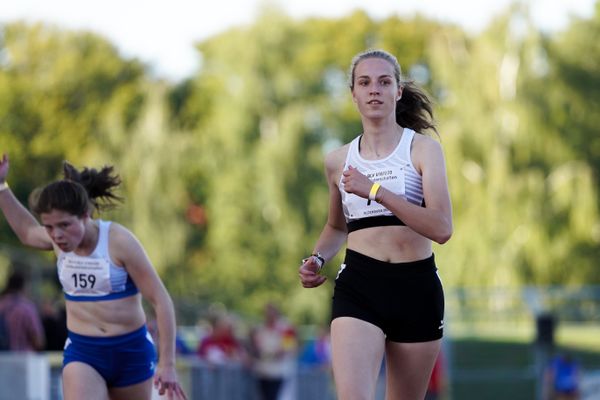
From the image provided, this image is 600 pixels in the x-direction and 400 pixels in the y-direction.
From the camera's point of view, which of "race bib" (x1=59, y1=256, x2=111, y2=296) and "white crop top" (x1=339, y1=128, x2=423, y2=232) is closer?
"white crop top" (x1=339, y1=128, x2=423, y2=232)

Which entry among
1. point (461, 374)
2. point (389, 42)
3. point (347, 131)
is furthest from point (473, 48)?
point (389, 42)

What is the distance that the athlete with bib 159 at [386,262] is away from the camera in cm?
733

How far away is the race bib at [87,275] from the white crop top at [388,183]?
5.64 ft

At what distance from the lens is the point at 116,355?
8570 millimetres

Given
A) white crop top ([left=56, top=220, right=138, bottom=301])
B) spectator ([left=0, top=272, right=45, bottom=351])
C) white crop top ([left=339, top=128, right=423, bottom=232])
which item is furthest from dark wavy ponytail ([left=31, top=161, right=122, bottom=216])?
spectator ([left=0, top=272, right=45, bottom=351])

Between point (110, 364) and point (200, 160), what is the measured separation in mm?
41296

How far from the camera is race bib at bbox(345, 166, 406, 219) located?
7410mm

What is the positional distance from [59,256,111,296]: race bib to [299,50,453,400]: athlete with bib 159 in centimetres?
150

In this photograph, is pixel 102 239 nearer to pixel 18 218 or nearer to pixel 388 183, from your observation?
pixel 18 218

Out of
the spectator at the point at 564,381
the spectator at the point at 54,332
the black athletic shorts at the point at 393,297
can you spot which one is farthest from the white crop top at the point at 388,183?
the spectator at the point at 564,381

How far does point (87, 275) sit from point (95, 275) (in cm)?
5

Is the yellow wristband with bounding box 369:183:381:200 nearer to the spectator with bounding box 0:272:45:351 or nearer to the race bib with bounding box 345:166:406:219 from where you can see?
the race bib with bounding box 345:166:406:219

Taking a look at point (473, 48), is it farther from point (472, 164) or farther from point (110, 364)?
point (110, 364)

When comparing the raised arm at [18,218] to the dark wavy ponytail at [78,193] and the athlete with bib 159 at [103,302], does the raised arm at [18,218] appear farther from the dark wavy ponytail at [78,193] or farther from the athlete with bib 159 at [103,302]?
the dark wavy ponytail at [78,193]
